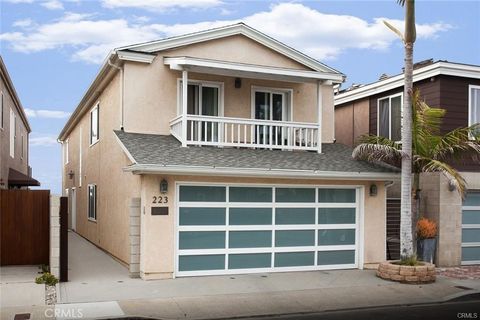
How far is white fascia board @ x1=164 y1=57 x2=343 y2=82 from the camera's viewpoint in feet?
42.4

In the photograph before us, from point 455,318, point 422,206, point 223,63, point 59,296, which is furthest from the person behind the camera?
point 422,206

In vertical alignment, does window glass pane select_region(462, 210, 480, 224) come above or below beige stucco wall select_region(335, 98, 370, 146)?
below

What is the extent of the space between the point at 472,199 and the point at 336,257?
4776mm

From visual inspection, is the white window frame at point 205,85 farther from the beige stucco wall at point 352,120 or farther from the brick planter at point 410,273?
the beige stucco wall at point 352,120

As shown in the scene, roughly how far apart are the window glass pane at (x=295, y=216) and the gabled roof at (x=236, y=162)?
1.05 meters

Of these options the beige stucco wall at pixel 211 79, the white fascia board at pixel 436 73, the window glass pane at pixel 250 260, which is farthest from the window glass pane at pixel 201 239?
the white fascia board at pixel 436 73

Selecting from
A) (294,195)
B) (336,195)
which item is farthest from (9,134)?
(336,195)

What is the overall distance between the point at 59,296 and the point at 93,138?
10.2 metres

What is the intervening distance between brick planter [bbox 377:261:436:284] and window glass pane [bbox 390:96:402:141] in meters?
5.86

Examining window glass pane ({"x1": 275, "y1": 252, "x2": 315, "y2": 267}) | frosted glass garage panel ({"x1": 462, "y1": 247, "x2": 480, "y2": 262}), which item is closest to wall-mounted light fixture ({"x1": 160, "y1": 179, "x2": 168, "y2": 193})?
window glass pane ({"x1": 275, "y1": 252, "x2": 315, "y2": 267})

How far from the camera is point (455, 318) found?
8.94 meters

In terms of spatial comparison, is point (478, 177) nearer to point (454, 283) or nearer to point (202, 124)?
point (454, 283)

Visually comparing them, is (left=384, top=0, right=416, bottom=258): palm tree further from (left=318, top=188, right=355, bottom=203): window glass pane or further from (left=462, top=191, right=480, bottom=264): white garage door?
(left=462, top=191, right=480, bottom=264): white garage door

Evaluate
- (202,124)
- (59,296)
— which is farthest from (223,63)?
(59,296)
